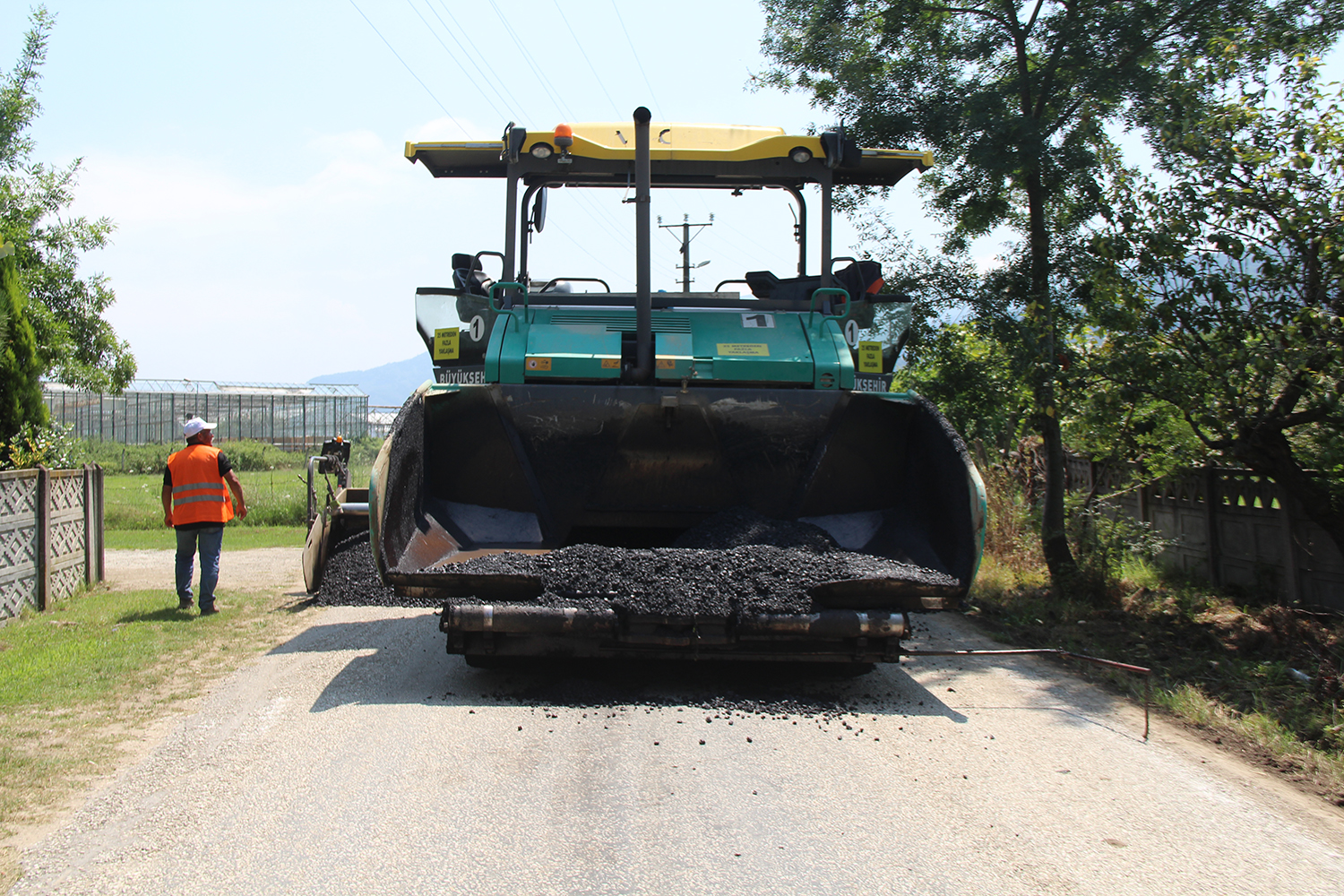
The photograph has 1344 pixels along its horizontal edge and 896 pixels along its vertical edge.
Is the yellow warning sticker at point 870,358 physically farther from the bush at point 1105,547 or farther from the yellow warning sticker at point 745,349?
the bush at point 1105,547

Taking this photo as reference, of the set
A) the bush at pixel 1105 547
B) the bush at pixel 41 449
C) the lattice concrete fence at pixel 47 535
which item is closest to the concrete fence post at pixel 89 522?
the lattice concrete fence at pixel 47 535

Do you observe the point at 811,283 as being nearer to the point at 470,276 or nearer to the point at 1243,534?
the point at 470,276

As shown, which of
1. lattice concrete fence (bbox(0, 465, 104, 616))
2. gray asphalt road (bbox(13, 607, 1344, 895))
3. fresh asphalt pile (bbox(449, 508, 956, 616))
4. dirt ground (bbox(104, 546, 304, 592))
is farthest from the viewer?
dirt ground (bbox(104, 546, 304, 592))

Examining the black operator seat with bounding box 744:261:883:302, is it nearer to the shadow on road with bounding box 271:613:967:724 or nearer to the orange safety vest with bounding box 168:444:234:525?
the shadow on road with bounding box 271:613:967:724

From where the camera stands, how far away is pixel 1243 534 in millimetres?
7312

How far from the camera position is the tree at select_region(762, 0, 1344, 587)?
755cm

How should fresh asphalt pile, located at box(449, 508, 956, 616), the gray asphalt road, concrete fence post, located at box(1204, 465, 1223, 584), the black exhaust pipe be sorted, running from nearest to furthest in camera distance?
the gray asphalt road, fresh asphalt pile, located at box(449, 508, 956, 616), the black exhaust pipe, concrete fence post, located at box(1204, 465, 1223, 584)

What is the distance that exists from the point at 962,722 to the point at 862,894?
2017 mm

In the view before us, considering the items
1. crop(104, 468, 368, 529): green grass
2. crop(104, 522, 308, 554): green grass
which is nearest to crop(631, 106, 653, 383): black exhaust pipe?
crop(104, 522, 308, 554): green grass

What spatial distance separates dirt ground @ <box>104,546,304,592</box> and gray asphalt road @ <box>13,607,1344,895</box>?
4.21 metres

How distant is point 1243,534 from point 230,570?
946 centimetres

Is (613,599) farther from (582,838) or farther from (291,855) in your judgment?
(291,855)

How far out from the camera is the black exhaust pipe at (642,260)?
5.47 m

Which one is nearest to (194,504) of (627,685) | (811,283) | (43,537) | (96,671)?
(43,537)
